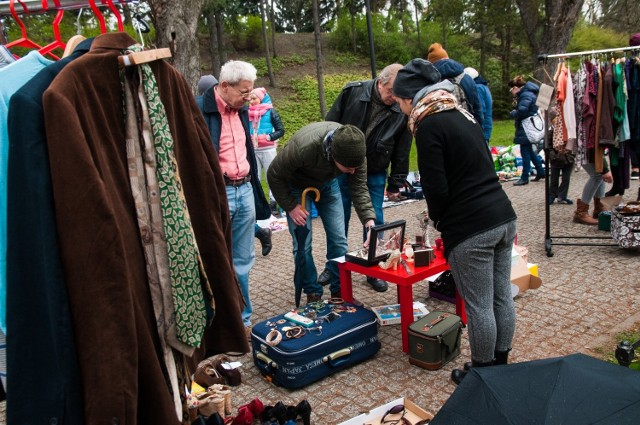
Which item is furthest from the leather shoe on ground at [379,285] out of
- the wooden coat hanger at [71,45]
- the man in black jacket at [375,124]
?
the wooden coat hanger at [71,45]

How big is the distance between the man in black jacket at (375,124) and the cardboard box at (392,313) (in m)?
0.64

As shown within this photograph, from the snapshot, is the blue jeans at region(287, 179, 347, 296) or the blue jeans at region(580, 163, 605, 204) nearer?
the blue jeans at region(287, 179, 347, 296)

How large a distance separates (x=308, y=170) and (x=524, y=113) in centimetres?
598

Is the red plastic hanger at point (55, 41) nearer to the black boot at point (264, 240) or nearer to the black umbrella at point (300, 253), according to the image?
the black umbrella at point (300, 253)

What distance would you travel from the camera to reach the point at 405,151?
5.16 m

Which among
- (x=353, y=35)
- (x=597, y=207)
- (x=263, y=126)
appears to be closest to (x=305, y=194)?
(x=263, y=126)

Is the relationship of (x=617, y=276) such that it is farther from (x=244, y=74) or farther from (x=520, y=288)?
(x=244, y=74)

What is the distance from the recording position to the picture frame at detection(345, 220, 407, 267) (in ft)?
13.1

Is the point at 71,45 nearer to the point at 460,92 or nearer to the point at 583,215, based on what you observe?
the point at 460,92

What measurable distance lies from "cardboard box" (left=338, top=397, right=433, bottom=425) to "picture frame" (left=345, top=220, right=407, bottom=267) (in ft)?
4.03

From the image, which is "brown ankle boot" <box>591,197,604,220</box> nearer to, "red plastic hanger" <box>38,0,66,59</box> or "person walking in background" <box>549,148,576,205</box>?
"person walking in background" <box>549,148,576,205</box>

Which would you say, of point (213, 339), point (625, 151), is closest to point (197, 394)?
point (213, 339)

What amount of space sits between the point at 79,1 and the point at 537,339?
11.7 ft

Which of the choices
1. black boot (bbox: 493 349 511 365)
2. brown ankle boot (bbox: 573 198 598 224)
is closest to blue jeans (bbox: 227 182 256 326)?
black boot (bbox: 493 349 511 365)
